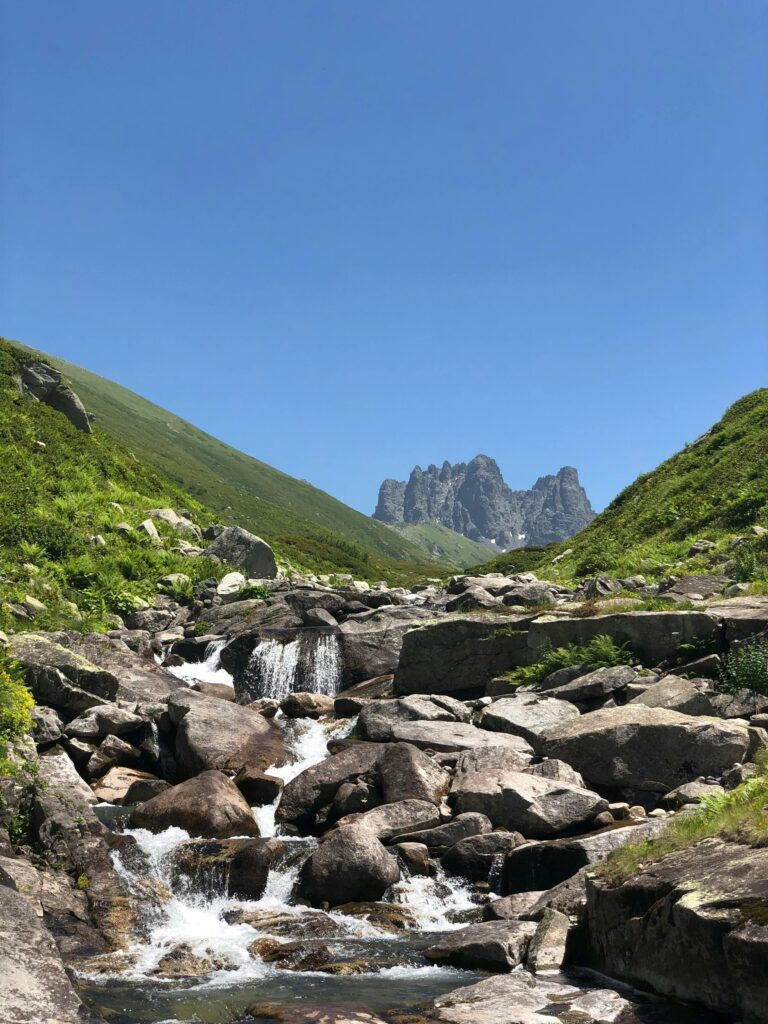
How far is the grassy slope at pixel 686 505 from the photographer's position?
35.6m

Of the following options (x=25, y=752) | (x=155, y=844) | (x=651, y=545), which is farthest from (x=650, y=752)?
(x=651, y=545)

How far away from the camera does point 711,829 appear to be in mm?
9711

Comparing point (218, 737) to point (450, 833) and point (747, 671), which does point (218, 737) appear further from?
point (747, 671)

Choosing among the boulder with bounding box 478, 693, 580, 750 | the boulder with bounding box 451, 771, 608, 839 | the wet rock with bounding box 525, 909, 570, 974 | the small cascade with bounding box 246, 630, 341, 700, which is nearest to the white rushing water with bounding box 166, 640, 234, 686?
the small cascade with bounding box 246, 630, 341, 700

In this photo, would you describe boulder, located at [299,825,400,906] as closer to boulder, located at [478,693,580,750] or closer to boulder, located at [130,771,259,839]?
boulder, located at [130,771,259,839]

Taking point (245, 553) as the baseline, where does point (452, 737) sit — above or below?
below

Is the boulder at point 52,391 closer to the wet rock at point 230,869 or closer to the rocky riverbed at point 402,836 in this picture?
the rocky riverbed at point 402,836

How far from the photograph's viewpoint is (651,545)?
38.4 metres

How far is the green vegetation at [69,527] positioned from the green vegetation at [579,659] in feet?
49.5

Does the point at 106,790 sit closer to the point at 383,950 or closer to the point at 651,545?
the point at 383,950

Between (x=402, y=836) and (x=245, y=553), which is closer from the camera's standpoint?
(x=402, y=836)

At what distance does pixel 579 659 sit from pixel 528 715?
3.32 metres

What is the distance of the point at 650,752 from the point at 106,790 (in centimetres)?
1134

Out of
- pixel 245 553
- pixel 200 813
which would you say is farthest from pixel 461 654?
pixel 245 553
